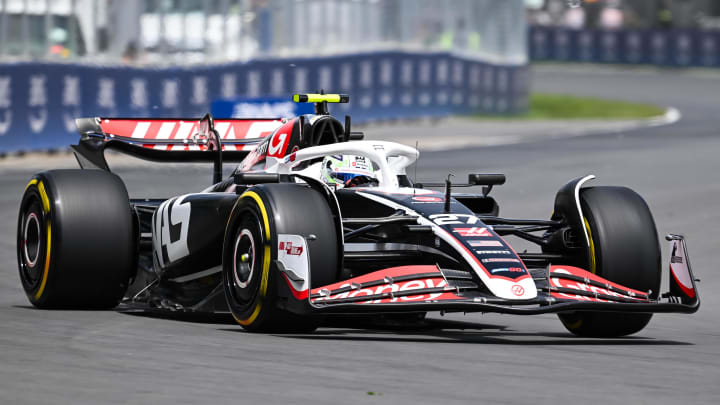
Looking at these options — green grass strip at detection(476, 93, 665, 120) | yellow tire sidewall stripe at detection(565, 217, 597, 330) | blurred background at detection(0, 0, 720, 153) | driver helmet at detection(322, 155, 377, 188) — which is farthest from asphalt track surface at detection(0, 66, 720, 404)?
green grass strip at detection(476, 93, 665, 120)

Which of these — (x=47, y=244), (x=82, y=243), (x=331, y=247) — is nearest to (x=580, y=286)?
(x=331, y=247)

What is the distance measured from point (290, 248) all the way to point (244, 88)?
792 inches

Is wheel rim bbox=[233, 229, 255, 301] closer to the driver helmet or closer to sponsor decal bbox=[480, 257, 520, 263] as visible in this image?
the driver helmet

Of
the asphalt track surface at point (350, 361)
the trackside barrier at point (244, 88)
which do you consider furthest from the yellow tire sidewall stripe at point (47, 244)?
the trackside barrier at point (244, 88)

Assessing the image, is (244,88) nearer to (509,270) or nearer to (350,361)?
(509,270)

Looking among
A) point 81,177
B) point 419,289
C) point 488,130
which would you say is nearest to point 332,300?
point 419,289

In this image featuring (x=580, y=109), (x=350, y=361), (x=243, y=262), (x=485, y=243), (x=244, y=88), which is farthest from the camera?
(x=580, y=109)

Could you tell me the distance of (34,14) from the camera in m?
23.7

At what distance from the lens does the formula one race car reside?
817 cm

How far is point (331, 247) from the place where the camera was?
8.26 meters

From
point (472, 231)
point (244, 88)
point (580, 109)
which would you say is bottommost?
point (580, 109)

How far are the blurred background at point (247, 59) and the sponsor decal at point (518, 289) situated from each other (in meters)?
13.6

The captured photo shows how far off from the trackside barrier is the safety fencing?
22.2m

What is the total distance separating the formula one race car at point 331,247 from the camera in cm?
817
